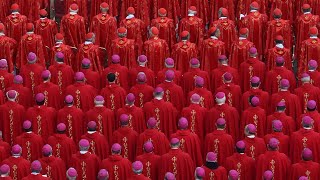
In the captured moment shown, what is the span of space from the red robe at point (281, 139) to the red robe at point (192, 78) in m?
2.59

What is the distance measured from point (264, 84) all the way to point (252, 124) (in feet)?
8.80

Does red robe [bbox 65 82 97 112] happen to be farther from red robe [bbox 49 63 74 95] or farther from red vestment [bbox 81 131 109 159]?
red vestment [bbox 81 131 109 159]

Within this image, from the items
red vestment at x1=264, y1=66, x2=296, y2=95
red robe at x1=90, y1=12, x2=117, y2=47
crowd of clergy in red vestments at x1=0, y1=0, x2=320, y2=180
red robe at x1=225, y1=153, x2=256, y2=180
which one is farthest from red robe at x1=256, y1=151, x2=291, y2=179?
red robe at x1=90, y1=12, x2=117, y2=47

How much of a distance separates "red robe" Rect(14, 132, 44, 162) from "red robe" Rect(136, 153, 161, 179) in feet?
6.61

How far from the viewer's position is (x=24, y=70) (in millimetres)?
22859

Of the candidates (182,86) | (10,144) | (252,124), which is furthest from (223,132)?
(10,144)

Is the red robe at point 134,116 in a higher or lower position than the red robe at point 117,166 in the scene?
higher

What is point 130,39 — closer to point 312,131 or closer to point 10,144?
point 10,144

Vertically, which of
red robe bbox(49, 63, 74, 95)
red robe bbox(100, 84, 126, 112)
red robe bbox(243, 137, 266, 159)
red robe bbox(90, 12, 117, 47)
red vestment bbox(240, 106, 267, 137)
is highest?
red robe bbox(90, 12, 117, 47)

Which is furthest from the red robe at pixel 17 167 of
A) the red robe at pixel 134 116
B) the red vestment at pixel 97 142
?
the red robe at pixel 134 116

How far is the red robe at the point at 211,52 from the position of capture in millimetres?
23500

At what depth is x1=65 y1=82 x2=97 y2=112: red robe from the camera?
21828mm

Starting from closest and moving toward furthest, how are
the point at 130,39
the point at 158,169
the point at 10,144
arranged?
the point at 158,169 → the point at 10,144 → the point at 130,39

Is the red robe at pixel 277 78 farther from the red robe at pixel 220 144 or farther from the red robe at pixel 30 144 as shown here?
the red robe at pixel 30 144
